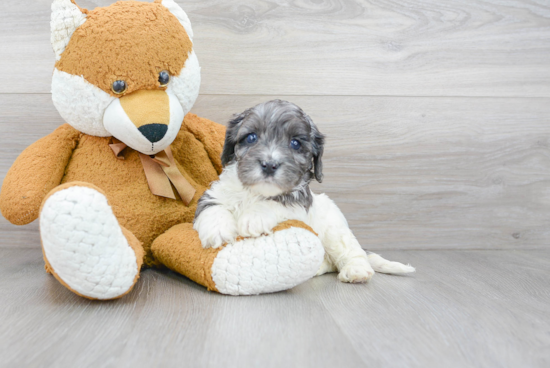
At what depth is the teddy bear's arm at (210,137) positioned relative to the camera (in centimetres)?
A: 187

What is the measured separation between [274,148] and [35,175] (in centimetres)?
87

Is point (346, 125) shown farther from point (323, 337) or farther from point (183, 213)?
point (323, 337)

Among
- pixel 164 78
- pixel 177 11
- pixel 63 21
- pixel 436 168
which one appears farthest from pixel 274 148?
pixel 436 168

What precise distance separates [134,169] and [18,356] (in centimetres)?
86

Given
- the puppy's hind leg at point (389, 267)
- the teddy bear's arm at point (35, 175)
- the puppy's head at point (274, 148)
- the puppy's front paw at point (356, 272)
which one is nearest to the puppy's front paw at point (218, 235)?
the puppy's head at point (274, 148)

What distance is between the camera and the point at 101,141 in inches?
67.1

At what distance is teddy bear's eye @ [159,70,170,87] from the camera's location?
156 cm

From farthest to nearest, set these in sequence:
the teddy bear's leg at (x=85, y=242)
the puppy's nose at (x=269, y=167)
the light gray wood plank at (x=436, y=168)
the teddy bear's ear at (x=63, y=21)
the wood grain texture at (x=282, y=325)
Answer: the light gray wood plank at (x=436, y=168)
the teddy bear's ear at (x=63, y=21)
the puppy's nose at (x=269, y=167)
the teddy bear's leg at (x=85, y=242)
the wood grain texture at (x=282, y=325)

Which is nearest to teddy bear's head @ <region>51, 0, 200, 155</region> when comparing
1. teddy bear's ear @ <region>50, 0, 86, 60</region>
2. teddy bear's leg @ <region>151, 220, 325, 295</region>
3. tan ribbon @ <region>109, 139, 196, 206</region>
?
teddy bear's ear @ <region>50, 0, 86, 60</region>

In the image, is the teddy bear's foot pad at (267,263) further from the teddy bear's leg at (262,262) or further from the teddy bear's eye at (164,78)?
the teddy bear's eye at (164,78)

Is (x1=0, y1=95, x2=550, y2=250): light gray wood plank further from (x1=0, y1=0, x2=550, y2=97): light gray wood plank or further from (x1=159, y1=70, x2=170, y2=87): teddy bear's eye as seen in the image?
(x1=159, y1=70, x2=170, y2=87): teddy bear's eye

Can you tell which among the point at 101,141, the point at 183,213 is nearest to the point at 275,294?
the point at 183,213

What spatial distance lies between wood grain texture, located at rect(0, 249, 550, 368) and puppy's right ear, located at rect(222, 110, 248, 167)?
0.49 meters

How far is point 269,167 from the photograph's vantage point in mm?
1344
